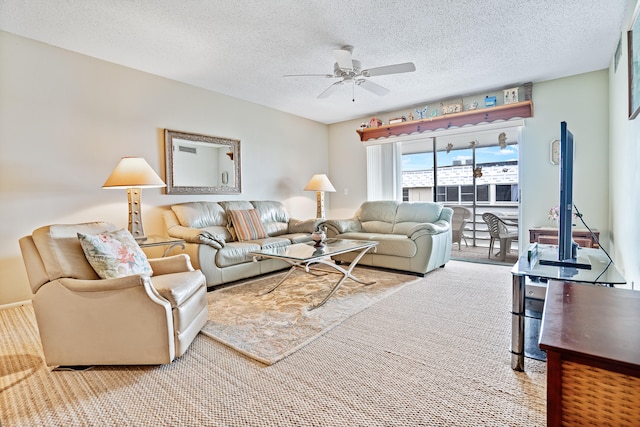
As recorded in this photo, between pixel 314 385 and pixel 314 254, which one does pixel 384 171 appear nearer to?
pixel 314 254

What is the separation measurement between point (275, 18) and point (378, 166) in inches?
149

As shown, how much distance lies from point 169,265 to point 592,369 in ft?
8.55

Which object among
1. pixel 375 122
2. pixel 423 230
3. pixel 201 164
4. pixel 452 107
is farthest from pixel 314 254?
pixel 375 122

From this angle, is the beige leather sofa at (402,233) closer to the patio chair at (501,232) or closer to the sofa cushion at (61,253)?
the patio chair at (501,232)

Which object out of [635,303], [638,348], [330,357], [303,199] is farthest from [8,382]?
[303,199]

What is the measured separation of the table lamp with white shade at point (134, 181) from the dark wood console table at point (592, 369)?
333 cm

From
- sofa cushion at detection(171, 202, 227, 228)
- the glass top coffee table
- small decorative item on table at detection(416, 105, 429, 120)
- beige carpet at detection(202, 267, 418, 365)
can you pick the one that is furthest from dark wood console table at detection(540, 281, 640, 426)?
small decorative item on table at detection(416, 105, 429, 120)

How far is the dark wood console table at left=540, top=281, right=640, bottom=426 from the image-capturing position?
0.78m

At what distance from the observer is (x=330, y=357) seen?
206cm

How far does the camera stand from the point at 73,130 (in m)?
3.40

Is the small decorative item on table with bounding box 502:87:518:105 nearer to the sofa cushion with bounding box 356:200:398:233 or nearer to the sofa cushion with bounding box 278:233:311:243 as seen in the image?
the sofa cushion with bounding box 356:200:398:233

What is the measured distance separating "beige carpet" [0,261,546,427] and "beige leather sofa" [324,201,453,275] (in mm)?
1569

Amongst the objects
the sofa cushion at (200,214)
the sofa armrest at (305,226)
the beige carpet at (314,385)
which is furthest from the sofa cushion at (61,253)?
the sofa armrest at (305,226)

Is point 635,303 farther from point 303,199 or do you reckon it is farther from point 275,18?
point 303,199
